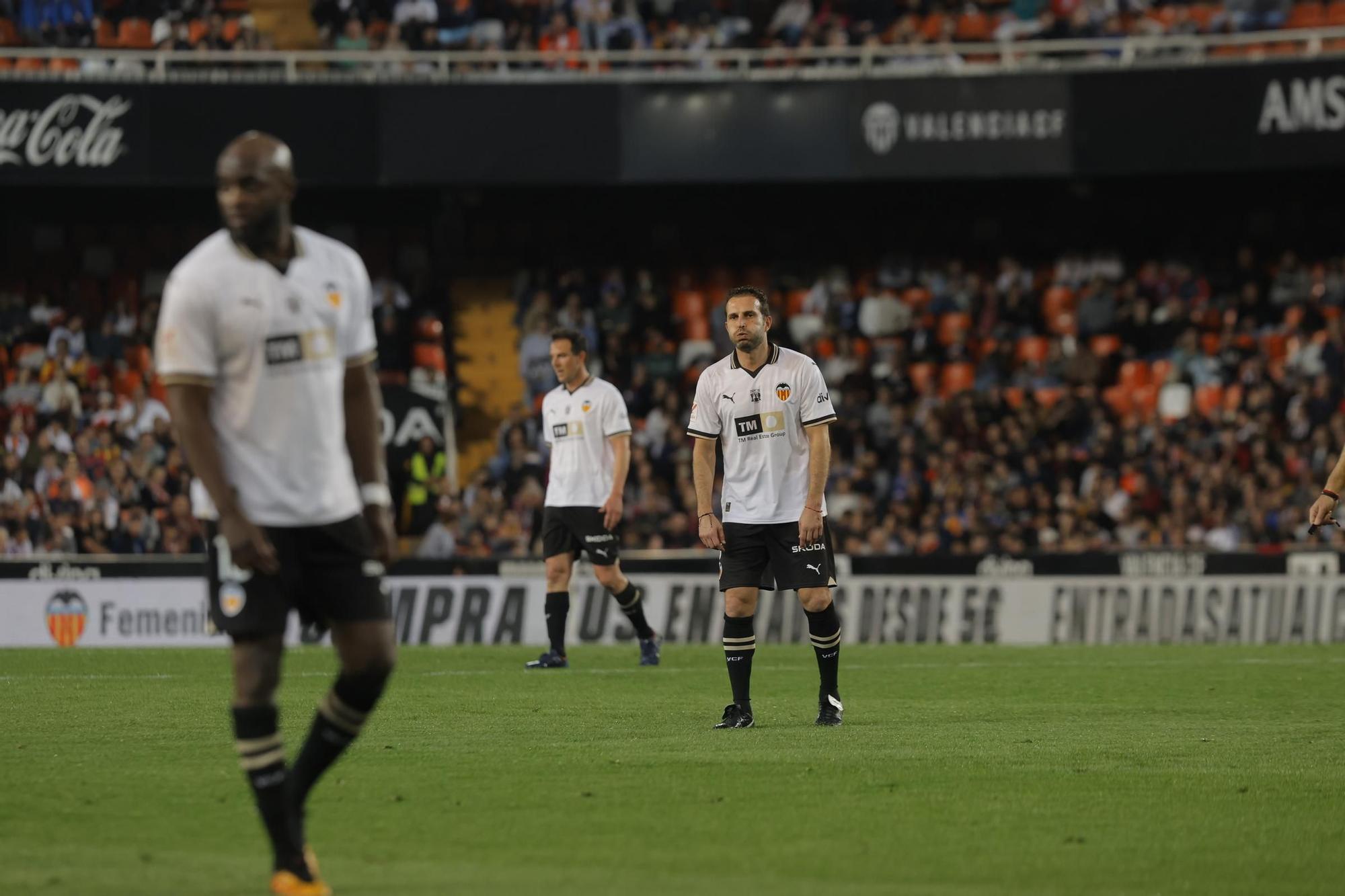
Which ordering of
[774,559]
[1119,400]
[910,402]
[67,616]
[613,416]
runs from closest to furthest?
[774,559] → [613,416] → [67,616] → [1119,400] → [910,402]

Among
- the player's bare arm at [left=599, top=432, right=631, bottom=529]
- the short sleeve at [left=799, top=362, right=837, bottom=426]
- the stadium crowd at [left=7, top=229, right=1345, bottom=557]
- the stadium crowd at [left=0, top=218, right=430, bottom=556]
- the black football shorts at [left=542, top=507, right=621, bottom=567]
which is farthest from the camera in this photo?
the stadium crowd at [left=7, top=229, right=1345, bottom=557]

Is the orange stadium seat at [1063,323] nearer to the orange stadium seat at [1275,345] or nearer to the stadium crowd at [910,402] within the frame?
the stadium crowd at [910,402]

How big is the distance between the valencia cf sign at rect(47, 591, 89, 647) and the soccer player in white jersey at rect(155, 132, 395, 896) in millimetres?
14528

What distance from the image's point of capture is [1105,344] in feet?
90.5

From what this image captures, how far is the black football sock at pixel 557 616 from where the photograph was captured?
50.8 ft

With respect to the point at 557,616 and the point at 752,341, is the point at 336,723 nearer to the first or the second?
the point at 752,341

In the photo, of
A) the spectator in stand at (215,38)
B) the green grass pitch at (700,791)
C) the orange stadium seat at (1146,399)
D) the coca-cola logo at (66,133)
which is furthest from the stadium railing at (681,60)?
the green grass pitch at (700,791)

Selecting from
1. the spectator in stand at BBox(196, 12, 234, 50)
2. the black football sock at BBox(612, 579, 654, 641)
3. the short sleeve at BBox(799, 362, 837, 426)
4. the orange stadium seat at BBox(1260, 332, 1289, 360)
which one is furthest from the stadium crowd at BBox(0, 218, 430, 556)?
the short sleeve at BBox(799, 362, 837, 426)

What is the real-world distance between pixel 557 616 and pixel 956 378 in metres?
13.0

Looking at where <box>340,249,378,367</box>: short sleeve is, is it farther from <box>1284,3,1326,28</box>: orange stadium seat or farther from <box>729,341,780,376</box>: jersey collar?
<box>1284,3,1326,28</box>: orange stadium seat

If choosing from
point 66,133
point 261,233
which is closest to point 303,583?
point 261,233

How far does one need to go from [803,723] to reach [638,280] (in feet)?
62.6

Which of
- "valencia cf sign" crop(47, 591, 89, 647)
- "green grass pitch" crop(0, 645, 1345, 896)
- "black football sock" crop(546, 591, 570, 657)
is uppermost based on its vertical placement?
"green grass pitch" crop(0, 645, 1345, 896)

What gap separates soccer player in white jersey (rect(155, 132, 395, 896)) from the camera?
5836mm
